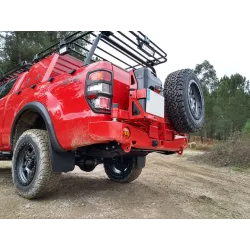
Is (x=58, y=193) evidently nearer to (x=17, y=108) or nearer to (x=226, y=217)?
(x=17, y=108)

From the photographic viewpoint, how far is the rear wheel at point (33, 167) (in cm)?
307

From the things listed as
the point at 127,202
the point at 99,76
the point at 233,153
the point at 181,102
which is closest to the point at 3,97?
the point at 99,76

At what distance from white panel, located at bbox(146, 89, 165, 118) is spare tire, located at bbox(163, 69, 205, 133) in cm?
19

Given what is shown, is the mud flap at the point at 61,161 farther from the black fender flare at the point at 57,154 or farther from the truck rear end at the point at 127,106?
the truck rear end at the point at 127,106

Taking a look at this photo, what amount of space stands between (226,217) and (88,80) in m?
2.22

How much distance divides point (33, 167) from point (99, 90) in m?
1.45

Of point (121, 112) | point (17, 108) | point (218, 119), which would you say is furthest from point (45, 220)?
point (218, 119)

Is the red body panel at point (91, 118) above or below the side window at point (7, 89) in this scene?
below

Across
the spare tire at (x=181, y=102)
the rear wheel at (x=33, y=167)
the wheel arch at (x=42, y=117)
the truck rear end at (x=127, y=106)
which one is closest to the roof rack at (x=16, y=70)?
the wheel arch at (x=42, y=117)

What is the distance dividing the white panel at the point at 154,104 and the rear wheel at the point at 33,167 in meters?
1.37

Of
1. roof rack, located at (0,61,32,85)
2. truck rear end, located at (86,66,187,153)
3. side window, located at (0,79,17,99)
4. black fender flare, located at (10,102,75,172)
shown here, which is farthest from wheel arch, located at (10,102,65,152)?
roof rack, located at (0,61,32,85)

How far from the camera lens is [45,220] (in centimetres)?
260

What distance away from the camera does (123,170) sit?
4.57 meters

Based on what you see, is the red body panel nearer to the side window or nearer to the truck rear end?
the truck rear end
